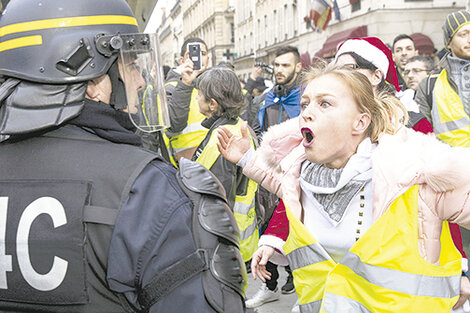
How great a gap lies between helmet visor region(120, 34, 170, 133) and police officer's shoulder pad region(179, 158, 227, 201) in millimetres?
301

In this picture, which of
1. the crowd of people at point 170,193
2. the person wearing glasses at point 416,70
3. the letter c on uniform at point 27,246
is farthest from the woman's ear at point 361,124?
the person wearing glasses at point 416,70

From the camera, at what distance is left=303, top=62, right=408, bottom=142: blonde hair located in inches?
97.2

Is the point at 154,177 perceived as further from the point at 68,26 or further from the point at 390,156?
the point at 390,156

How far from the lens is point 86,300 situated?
1.48m

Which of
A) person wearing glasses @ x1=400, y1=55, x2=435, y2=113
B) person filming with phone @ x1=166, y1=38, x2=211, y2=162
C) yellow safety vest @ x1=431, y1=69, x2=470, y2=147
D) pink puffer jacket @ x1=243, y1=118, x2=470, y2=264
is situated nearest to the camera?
pink puffer jacket @ x1=243, y1=118, x2=470, y2=264

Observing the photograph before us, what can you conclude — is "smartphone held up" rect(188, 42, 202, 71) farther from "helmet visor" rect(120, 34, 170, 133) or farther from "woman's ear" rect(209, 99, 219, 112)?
"helmet visor" rect(120, 34, 170, 133)

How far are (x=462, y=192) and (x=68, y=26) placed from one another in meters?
1.56

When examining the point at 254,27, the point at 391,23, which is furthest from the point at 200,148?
the point at 254,27

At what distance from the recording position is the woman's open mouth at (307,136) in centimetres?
240

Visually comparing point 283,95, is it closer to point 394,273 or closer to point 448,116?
point 448,116

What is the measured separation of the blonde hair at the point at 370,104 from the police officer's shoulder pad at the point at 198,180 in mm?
1112

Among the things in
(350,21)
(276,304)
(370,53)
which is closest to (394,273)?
(370,53)

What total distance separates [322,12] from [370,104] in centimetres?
2206

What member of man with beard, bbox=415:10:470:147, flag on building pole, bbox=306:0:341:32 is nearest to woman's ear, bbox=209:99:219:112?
man with beard, bbox=415:10:470:147
